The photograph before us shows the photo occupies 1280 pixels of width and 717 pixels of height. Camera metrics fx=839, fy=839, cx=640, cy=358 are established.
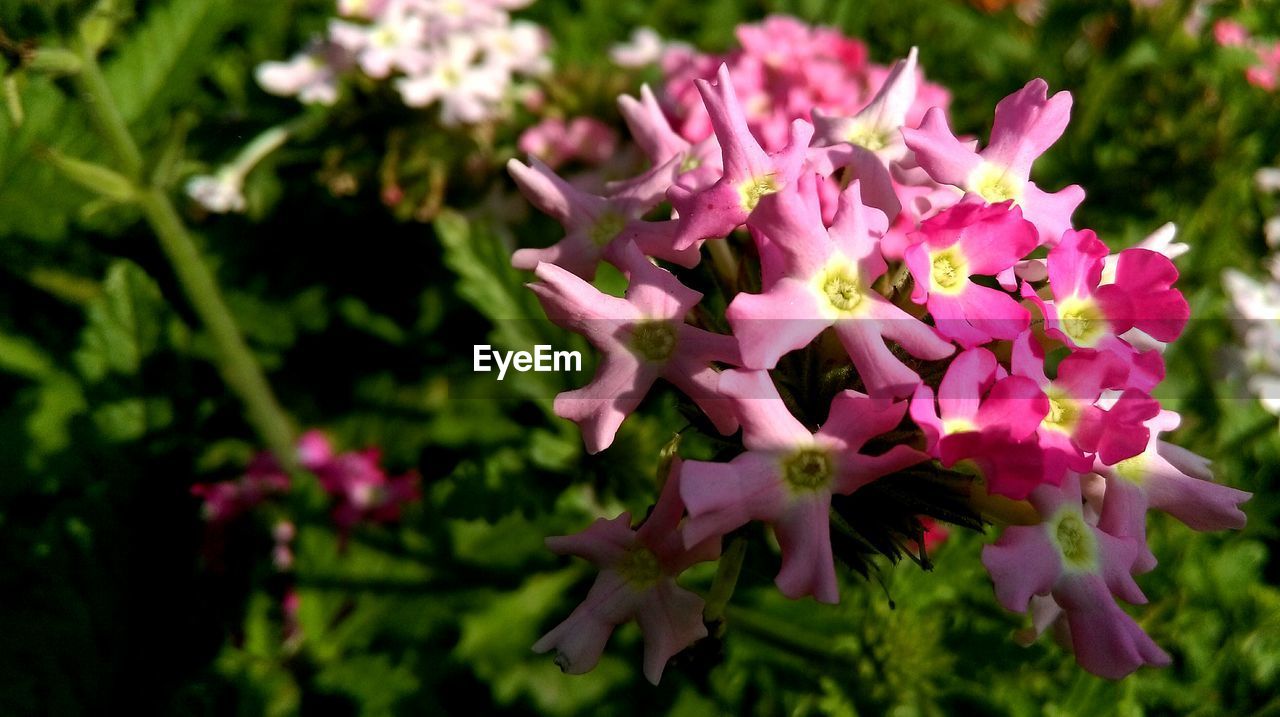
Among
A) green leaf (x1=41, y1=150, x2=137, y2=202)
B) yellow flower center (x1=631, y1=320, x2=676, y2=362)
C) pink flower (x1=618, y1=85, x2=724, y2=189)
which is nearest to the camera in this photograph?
yellow flower center (x1=631, y1=320, x2=676, y2=362)

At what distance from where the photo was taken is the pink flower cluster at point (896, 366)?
3.53 ft

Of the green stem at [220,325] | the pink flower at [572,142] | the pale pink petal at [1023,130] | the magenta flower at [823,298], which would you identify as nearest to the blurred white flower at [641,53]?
the pink flower at [572,142]

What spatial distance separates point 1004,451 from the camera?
1.02 m

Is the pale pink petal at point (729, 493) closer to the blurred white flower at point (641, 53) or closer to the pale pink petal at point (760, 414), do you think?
the pale pink petal at point (760, 414)

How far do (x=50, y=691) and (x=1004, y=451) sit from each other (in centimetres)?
198

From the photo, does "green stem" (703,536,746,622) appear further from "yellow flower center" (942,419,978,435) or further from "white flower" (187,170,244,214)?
"white flower" (187,170,244,214)

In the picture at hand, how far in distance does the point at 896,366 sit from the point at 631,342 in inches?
15.0

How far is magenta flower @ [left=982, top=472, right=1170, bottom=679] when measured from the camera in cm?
107

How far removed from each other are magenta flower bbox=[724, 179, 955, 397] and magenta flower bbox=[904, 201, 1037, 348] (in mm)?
40

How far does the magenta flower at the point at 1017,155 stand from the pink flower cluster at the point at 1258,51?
7.43 ft

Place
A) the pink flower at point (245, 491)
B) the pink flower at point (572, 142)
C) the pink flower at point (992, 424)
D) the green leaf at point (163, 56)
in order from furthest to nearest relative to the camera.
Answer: the pink flower at point (572, 142)
the pink flower at point (245, 491)
the green leaf at point (163, 56)
the pink flower at point (992, 424)

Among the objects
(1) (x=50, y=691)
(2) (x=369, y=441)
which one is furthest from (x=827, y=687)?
(2) (x=369, y=441)

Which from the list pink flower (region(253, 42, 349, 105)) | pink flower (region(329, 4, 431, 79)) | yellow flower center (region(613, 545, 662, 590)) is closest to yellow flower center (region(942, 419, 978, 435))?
yellow flower center (region(613, 545, 662, 590))

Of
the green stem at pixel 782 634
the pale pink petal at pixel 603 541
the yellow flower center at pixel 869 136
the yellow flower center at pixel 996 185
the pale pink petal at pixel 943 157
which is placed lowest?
the green stem at pixel 782 634
